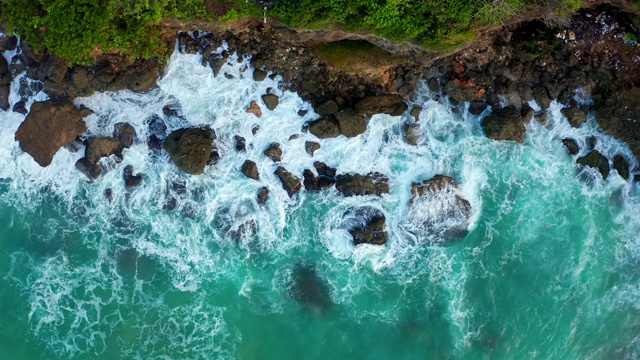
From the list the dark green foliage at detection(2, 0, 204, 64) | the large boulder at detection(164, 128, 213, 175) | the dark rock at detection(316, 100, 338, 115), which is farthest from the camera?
the dark rock at detection(316, 100, 338, 115)

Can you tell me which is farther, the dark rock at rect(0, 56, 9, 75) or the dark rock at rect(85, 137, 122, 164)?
the dark rock at rect(0, 56, 9, 75)

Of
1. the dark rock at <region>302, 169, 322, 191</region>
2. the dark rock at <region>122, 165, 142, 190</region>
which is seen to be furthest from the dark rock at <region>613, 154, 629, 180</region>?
the dark rock at <region>122, 165, 142, 190</region>

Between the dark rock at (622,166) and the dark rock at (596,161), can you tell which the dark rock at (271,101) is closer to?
the dark rock at (596,161)

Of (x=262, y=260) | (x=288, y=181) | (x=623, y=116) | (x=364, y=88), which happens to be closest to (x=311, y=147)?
(x=288, y=181)

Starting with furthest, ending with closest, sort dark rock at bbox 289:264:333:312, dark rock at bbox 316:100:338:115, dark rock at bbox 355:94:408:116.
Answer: dark rock at bbox 289:264:333:312 → dark rock at bbox 316:100:338:115 → dark rock at bbox 355:94:408:116

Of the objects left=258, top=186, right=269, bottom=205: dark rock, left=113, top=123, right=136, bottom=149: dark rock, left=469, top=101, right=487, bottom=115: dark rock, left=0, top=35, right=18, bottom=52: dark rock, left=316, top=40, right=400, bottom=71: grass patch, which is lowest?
left=258, top=186, right=269, bottom=205: dark rock

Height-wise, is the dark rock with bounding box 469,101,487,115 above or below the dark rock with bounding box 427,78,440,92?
below

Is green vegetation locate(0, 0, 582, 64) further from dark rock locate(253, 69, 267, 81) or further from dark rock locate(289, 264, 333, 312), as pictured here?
dark rock locate(289, 264, 333, 312)

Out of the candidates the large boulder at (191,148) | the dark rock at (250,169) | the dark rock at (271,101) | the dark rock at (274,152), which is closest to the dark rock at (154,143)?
the large boulder at (191,148)
